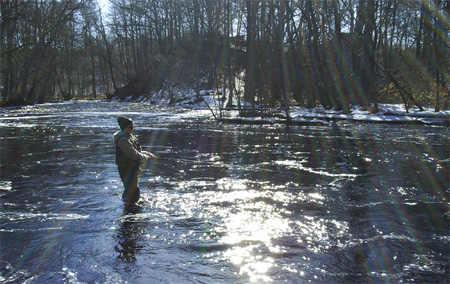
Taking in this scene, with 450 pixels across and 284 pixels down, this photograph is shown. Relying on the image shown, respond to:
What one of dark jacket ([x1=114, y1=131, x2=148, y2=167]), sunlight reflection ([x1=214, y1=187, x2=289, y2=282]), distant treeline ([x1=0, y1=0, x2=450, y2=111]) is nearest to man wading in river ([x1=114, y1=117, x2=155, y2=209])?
dark jacket ([x1=114, y1=131, x2=148, y2=167])

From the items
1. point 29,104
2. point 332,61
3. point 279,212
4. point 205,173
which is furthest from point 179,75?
point 279,212

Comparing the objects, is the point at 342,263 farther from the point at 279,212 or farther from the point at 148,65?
the point at 148,65

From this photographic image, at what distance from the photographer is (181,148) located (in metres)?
14.6

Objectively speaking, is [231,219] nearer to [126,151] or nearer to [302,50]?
[126,151]

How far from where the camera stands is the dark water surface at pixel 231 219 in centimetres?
451

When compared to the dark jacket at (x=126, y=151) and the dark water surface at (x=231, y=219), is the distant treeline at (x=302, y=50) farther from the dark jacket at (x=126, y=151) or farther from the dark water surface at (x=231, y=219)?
the dark jacket at (x=126, y=151)

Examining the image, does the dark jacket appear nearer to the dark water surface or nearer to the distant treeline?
the dark water surface

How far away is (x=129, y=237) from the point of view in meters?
5.46

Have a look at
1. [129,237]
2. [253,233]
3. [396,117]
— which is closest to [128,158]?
[129,237]

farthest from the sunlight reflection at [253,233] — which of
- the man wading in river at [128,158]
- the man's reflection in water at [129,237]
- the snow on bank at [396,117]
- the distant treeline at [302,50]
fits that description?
the snow on bank at [396,117]

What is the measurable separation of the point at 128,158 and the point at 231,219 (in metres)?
2.03

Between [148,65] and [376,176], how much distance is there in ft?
190

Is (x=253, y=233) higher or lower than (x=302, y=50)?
lower

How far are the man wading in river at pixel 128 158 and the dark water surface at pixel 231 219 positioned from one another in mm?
311
